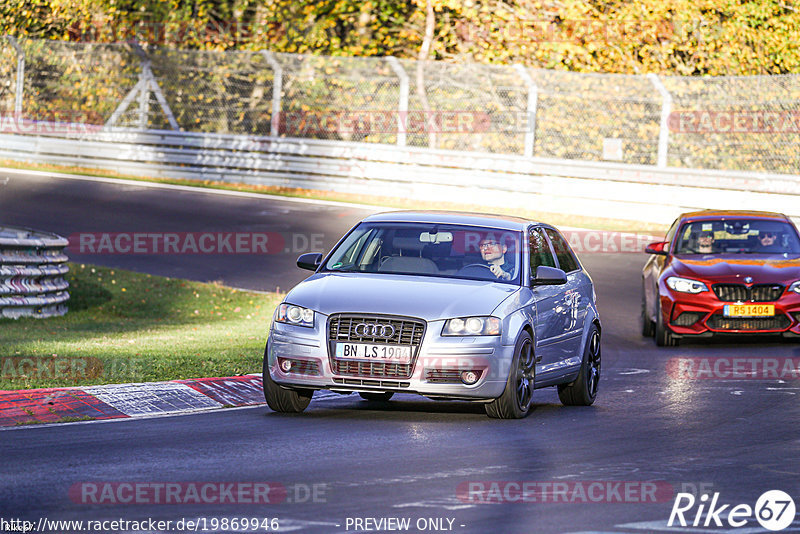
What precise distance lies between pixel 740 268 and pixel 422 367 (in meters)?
7.80

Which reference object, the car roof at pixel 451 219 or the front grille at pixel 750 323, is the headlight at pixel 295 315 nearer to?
the car roof at pixel 451 219

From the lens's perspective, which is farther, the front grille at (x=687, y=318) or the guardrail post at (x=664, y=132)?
the guardrail post at (x=664, y=132)

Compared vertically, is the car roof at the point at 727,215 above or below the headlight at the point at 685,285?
above

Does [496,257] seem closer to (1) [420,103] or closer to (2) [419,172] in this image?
(2) [419,172]

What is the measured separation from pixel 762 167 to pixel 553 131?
14.6 ft

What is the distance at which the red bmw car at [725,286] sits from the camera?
16.9 meters

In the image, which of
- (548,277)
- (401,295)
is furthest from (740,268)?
(401,295)

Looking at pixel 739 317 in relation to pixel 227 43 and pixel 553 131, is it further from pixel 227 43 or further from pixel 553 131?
pixel 227 43

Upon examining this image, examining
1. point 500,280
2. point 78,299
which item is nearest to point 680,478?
point 500,280

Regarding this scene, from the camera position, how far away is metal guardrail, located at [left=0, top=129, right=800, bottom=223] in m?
29.5

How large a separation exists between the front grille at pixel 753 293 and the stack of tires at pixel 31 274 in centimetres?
827

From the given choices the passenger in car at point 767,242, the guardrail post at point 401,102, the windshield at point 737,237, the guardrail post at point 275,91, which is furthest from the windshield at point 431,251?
the guardrail post at point 275,91

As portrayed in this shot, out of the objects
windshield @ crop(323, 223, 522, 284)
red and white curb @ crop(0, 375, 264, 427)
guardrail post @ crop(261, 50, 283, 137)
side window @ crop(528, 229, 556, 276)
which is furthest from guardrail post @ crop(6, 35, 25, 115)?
side window @ crop(528, 229, 556, 276)

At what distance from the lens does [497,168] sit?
30672 millimetres
